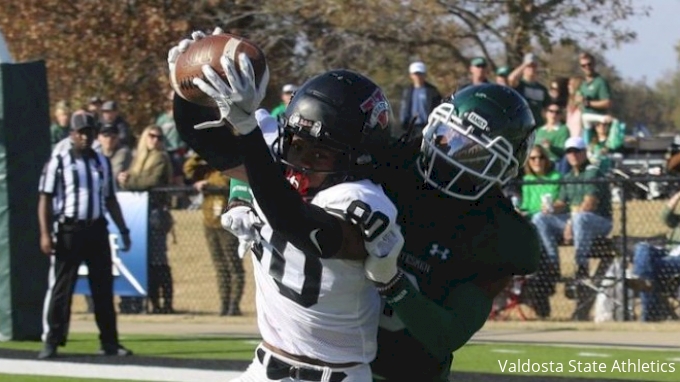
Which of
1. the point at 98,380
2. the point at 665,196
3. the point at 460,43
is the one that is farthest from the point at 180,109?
the point at 460,43

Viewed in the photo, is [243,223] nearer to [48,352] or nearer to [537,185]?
[48,352]

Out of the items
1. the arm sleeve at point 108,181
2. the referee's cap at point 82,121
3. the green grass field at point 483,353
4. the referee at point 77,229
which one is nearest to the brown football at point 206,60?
the green grass field at point 483,353

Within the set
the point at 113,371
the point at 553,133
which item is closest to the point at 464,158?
the point at 113,371

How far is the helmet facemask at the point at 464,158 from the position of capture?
3.25 m

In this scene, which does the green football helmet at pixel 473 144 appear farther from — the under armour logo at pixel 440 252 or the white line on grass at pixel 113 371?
the white line on grass at pixel 113 371

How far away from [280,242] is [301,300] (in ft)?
0.47

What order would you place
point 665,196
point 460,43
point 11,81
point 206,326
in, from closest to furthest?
point 11,81 < point 665,196 < point 206,326 < point 460,43

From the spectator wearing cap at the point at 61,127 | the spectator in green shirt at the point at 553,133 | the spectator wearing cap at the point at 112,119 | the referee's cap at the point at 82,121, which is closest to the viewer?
the referee's cap at the point at 82,121

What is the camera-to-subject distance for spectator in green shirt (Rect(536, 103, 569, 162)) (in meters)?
12.0

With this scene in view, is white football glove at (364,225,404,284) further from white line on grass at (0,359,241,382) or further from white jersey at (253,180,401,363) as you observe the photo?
white line on grass at (0,359,241,382)

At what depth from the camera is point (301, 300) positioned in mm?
3170

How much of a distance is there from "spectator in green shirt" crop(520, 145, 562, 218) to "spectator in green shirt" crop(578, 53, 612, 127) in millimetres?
1726

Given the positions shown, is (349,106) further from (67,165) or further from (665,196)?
Result: (665,196)

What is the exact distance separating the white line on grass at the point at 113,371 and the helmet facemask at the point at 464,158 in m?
4.48
